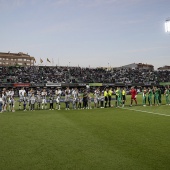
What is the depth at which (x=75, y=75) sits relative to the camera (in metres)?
62.2

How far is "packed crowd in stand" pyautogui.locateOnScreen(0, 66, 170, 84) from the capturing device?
55.4 meters

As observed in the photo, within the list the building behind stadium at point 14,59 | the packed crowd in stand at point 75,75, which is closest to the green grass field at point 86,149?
the packed crowd in stand at point 75,75

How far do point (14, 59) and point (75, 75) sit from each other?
6525cm

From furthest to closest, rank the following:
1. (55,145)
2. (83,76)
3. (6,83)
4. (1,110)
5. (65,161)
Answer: (83,76) → (6,83) → (1,110) → (55,145) → (65,161)

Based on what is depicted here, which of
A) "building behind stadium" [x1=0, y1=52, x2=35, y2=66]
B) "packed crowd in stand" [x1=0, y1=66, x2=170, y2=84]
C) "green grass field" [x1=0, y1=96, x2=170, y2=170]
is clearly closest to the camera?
"green grass field" [x1=0, y1=96, x2=170, y2=170]

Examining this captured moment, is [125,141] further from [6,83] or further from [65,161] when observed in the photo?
[6,83]

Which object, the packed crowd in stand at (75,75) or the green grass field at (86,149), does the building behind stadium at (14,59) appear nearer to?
the packed crowd in stand at (75,75)

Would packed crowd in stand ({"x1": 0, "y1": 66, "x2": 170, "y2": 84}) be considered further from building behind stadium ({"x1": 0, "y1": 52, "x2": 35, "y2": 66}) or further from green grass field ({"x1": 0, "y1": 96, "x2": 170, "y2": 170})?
building behind stadium ({"x1": 0, "y1": 52, "x2": 35, "y2": 66})

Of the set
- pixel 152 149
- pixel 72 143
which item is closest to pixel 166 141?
pixel 152 149

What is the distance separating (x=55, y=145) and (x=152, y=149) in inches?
134

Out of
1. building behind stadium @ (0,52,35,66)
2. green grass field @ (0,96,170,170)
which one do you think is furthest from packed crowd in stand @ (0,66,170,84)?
building behind stadium @ (0,52,35,66)

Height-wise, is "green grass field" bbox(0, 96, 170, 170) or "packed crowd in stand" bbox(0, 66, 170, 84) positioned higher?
"packed crowd in stand" bbox(0, 66, 170, 84)

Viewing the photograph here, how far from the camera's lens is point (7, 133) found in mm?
9961

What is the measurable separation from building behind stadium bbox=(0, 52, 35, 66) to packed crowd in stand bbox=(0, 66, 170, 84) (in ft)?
190
